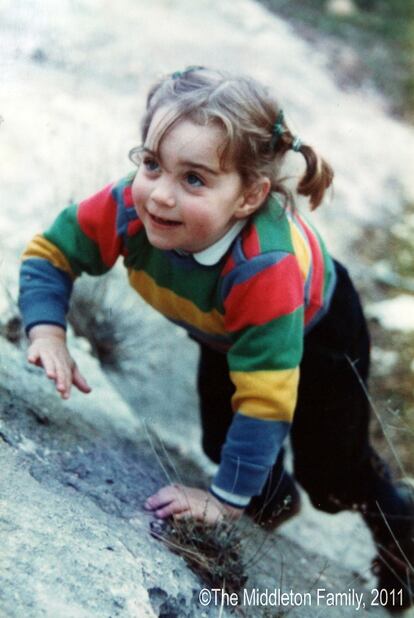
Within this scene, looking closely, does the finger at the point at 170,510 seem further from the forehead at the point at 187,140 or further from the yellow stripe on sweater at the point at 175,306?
the forehead at the point at 187,140

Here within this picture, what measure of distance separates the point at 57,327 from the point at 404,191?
2.82 meters

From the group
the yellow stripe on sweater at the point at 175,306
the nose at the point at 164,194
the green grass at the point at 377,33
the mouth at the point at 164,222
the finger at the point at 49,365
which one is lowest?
the green grass at the point at 377,33

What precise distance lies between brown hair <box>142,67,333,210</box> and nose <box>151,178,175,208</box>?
8 centimetres

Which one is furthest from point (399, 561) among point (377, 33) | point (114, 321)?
point (377, 33)

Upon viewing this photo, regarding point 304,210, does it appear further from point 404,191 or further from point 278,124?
point 278,124

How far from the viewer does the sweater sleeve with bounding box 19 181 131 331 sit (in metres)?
1.68

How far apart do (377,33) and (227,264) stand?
4.56 m

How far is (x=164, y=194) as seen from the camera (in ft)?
4.75

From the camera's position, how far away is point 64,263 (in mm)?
1752

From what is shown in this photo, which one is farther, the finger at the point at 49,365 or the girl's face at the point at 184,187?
the finger at the point at 49,365

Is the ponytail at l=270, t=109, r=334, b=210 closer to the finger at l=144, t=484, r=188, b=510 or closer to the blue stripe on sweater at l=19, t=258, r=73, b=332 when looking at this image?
the blue stripe on sweater at l=19, t=258, r=73, b=332

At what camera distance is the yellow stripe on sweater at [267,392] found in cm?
153
